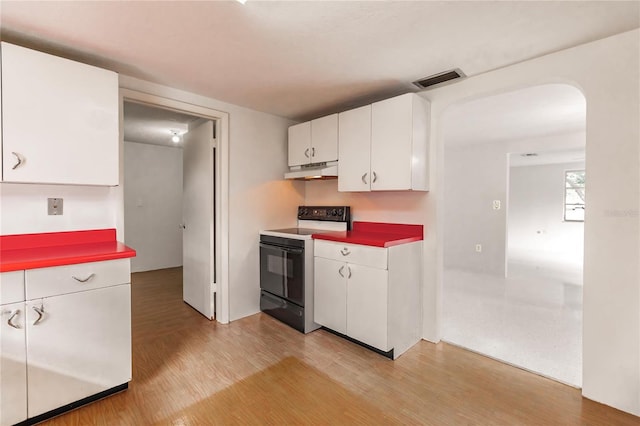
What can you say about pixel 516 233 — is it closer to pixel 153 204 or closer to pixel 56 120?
pixel 153 204

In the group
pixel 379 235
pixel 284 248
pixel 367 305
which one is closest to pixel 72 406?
pixel 284 248

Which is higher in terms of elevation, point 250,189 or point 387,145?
point 387,145

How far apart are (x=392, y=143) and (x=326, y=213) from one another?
3.97ft

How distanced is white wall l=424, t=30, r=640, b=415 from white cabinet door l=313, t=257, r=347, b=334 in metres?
1.68

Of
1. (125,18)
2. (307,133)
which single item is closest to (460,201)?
(307,133)

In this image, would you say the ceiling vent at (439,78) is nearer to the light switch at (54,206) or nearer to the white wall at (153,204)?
the light switch at (54,206)

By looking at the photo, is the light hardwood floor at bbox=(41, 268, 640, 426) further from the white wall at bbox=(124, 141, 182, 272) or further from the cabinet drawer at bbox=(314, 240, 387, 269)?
the white wall at bbox=(124, 141, 182, 272)

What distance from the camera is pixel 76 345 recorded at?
1.74 meters

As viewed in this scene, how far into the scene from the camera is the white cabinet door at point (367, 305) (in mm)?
2344

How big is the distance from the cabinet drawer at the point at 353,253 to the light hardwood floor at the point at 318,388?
76cm

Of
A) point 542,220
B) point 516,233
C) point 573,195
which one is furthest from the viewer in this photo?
point 516,233

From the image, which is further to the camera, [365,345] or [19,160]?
[365,345]

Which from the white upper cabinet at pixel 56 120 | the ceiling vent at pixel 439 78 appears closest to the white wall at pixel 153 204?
the white upper cabinet at pixel 56 120

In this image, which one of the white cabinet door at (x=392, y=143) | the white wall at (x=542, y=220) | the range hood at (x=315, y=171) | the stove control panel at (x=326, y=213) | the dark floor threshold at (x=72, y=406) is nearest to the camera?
the dark floor threshold at (x=72, y=406)
